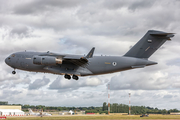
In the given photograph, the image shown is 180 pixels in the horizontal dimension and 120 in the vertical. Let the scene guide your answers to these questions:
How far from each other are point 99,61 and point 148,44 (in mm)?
5907

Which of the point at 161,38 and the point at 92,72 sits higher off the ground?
the point at 161,38

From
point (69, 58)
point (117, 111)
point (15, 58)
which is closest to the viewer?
point (69, 58)

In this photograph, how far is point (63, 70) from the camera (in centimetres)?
2748

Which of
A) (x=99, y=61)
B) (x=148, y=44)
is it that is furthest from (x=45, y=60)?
(x=148, y=44)

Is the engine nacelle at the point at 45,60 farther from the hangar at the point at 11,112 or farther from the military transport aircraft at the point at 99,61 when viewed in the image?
the hangar at the point at 11,112

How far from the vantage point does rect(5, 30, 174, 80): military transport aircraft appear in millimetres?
26938

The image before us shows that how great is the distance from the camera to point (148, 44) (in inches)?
1085

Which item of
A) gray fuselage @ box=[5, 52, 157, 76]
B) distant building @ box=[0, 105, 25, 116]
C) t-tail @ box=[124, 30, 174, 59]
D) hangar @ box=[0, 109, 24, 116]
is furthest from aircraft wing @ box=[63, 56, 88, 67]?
hangar @ box=[0, 109, 24, 116]

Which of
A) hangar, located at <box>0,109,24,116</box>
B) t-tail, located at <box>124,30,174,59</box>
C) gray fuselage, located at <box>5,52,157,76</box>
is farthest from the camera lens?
hangar, located at <box>0,109,24,116</box>

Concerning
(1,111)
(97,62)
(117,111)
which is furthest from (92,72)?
(117,111)

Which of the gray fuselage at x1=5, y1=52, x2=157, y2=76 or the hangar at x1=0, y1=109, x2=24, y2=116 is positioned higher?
the gray fuselage at x1=5, y1=52, x2=157, y2=76

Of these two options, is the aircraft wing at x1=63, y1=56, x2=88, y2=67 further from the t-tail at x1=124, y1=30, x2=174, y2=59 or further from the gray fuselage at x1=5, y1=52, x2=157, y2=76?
the t-tail at x1=124, y1=30, x2=174, y2=59

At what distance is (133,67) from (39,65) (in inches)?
419

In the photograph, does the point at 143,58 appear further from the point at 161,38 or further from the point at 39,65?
the point at 39,65
